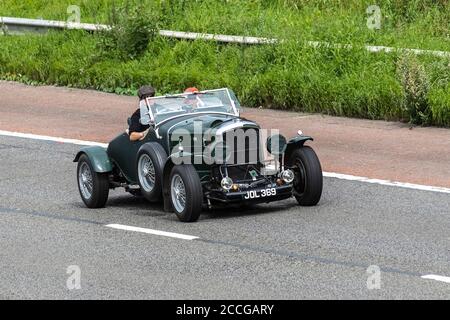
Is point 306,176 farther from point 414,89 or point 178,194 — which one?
point 414,89

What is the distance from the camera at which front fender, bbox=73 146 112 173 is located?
1446 centimetres

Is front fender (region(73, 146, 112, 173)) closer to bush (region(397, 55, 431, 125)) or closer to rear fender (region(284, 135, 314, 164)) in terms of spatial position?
rear fender (region(284, 135, 314, 164))

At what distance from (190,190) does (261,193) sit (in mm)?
811

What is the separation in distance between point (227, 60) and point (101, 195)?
777 centimetres

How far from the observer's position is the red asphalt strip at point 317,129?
53.8ft

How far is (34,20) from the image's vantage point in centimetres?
2517

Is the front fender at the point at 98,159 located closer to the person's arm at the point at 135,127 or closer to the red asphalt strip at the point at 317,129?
the person's arm at the point at 135,127

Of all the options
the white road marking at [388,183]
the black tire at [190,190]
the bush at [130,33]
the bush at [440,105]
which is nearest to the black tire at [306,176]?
the black tire at [190,190]

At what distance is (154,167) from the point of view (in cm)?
1380

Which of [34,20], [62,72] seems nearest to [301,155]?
[62,72]

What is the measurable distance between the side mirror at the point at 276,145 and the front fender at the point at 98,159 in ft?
6.08

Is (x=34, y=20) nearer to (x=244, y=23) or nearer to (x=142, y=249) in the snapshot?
(x=244, y=23)

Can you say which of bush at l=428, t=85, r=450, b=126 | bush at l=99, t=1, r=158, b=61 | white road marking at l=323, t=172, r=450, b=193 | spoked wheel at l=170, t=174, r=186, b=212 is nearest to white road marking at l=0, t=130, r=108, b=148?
white road marking at l=323, t=172, r=450, b=193


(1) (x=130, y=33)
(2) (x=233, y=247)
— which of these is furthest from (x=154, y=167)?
(1) (x=130, y=33)
